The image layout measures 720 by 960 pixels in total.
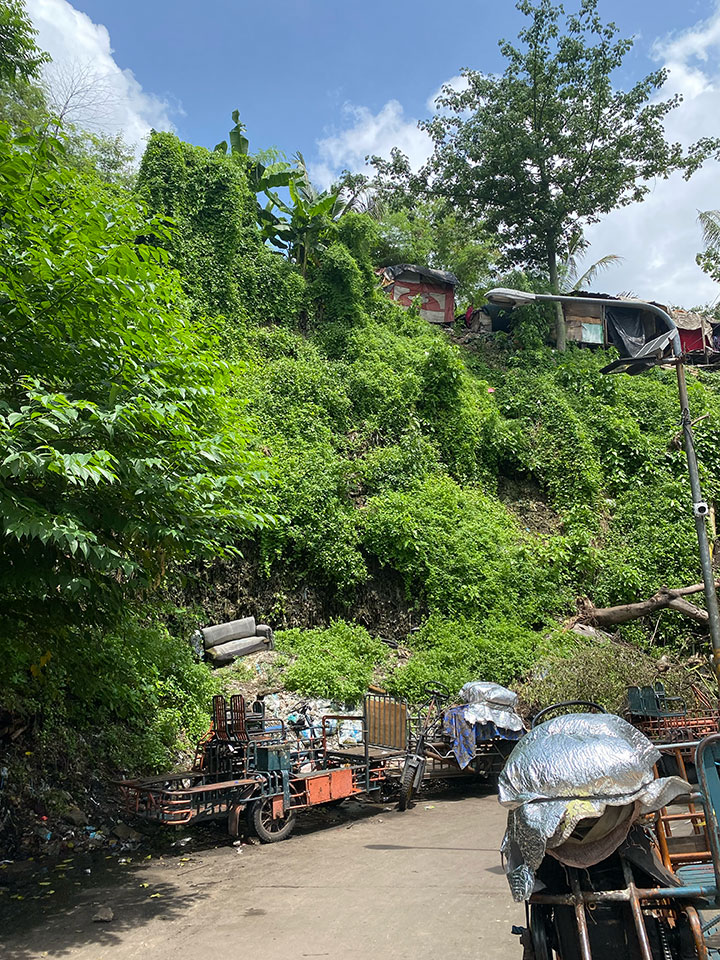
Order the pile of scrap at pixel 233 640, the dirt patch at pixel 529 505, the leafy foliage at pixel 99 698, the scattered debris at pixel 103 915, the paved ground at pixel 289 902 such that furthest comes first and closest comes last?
1. the dirt patch at pixel 529 505
2. the pile of scrap at pixel 233 640
3. the leafy foliage at pixel 99 698
4. the scattered debris at pixel 103 915
5. the paved ground at pixel 289 902

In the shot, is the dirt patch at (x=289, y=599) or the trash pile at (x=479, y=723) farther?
the dirt patch at (x=289, y=599)

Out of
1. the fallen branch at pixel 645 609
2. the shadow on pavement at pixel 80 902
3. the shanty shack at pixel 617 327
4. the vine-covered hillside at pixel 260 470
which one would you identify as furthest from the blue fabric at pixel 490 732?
the shanty shack at pixel 617 327

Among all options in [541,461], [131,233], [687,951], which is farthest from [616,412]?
[687,951]

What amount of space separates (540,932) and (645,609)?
14.3 meters

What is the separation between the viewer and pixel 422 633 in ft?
53.6

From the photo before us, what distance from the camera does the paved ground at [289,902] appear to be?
5.51 m

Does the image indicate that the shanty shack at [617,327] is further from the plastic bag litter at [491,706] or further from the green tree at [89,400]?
the green tree at [89,400]

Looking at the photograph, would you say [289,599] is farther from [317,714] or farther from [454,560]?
[454,560]

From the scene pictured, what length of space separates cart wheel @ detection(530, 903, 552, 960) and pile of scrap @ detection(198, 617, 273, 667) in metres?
10.7

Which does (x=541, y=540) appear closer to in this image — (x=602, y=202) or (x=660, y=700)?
(x=660, y=700)

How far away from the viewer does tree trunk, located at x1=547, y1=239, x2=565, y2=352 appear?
1213 inches

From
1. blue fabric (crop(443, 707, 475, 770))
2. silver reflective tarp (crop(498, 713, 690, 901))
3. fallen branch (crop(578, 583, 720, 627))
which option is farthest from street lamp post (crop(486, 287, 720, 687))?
silver reflective tarp (crop(498, 713, 690, 901))

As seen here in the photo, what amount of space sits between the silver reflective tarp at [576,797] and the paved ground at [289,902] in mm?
1918

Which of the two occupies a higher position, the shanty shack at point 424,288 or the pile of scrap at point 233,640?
the shanty shack at point 424,288
